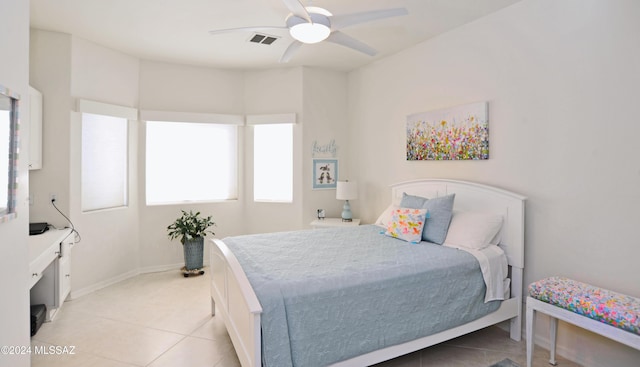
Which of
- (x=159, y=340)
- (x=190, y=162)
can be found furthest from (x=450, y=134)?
(x=190, y=162)

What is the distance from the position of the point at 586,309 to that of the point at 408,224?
4.33 feet

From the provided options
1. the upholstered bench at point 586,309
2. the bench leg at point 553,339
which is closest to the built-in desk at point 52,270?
the upholstered bench at point 586,309

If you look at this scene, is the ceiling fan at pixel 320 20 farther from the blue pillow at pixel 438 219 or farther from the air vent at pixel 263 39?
the blue pillow at pixel 438 219

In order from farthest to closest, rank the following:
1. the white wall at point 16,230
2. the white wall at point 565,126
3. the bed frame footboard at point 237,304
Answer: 1. the white wall at point 565,126
2. the bed frame footboard at point 237,304
3. the white wall at point 16,230

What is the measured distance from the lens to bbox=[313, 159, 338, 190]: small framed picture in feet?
15.4

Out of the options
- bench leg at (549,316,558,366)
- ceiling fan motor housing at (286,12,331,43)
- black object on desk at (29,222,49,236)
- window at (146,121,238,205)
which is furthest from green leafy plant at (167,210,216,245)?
bench leg at (549,316,558,366)

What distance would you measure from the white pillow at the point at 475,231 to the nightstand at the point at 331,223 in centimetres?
157

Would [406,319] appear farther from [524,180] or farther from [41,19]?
[41,19]

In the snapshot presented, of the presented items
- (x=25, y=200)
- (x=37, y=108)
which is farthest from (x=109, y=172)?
(x=25, y=200)

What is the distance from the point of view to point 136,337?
272 centimetres

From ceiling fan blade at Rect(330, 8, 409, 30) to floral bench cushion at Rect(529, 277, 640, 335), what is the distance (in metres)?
2.07

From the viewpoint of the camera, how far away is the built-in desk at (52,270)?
271cm

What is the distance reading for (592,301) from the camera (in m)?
2.00

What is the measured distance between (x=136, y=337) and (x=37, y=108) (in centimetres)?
235
